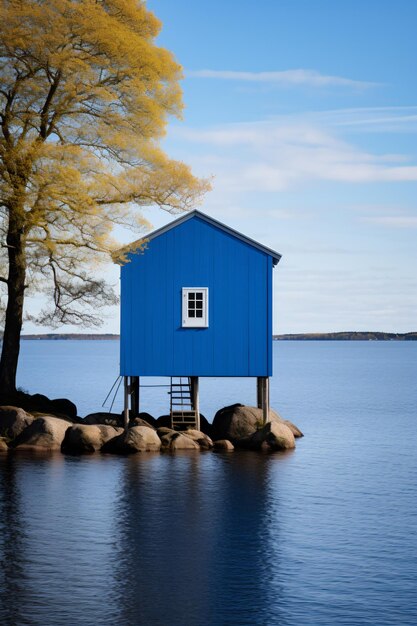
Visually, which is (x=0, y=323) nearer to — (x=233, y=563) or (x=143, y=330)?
(x=143, y=330)

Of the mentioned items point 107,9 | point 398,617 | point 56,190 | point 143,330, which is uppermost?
point 107,9

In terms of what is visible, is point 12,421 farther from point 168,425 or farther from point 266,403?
point 266,403

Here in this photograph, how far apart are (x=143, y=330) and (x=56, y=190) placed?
5.33 m

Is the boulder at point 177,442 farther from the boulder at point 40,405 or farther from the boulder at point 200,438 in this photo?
the boulder at point 40,405

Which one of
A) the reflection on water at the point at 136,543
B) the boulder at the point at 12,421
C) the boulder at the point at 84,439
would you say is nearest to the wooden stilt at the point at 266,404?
the reflection on water at the point at 136,543

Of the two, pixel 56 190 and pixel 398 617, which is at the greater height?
pixel 56 190

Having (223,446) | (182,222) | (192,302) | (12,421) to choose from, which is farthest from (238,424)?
(12,421)

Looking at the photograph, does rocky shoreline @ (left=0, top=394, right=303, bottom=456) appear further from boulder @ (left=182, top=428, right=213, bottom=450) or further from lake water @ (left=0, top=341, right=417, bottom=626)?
lake water @ (left=0, top=341, right=417, bottom=626)

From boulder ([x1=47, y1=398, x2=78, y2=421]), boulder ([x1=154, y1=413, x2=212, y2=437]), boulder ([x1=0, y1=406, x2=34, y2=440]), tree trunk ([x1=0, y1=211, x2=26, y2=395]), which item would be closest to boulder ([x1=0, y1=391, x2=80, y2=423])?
boulder ([x1=47, y1=398, x2=78, y2=421])

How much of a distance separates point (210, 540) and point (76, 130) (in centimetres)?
1775

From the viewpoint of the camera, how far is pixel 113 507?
21094mm

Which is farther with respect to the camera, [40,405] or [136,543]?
[40,405]

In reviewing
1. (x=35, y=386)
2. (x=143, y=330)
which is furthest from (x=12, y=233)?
(x=35, y=386)

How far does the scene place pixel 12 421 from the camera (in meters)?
30.3
